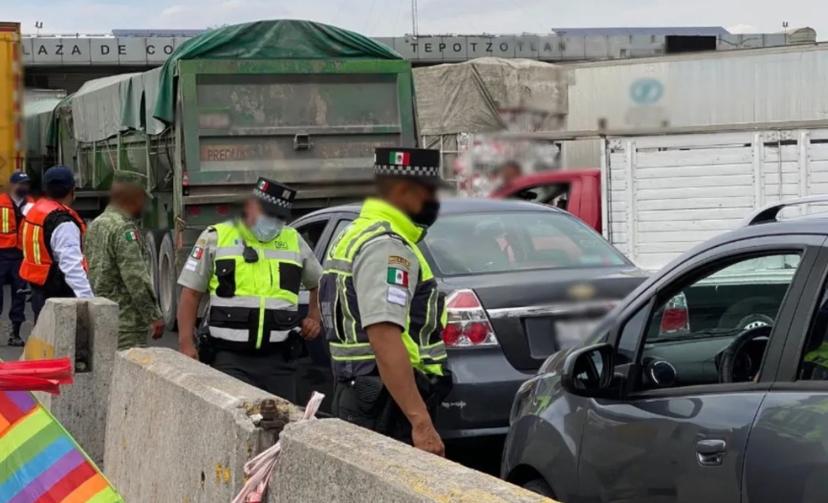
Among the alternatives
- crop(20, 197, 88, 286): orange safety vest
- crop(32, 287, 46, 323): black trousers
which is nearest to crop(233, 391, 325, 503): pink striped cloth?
crop(20, 197, 88, 286): orange safety vest

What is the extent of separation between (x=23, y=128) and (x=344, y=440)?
607 inches

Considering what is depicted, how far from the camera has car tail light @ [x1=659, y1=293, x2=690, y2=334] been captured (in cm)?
436

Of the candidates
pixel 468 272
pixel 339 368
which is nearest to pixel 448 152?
pixel 468 272

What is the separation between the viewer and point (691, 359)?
14.1 ft

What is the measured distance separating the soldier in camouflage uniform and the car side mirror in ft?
13.3

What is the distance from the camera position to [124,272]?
7883 millimetres

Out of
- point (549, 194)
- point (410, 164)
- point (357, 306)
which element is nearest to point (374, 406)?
point (357, 306)

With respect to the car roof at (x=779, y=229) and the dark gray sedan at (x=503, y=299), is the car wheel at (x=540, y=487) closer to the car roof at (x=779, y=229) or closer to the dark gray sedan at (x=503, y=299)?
the car roof at (x=779, y=229)

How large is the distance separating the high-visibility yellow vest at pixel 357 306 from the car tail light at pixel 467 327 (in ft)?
5.25

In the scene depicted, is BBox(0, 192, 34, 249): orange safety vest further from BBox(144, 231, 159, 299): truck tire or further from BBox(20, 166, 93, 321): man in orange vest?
BBox(20, 166, 93, 321): man in orange vest

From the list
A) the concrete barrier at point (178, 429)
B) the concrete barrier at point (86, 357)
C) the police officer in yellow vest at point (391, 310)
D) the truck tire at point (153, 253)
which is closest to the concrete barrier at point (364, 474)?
the concrete barrier at point (178, 429)

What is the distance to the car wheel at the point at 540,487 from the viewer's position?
4.61 m

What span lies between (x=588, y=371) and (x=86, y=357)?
397cm

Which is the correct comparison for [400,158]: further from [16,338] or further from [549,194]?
[16,338]
